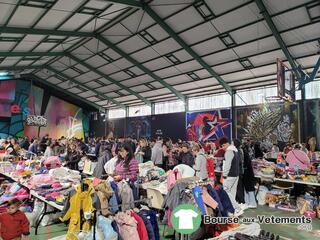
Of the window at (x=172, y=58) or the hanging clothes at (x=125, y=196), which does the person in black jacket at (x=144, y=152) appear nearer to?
the window at (x=172, y=58)

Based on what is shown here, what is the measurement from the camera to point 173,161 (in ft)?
30.2

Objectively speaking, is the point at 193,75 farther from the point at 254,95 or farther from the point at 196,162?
the point at 196,162

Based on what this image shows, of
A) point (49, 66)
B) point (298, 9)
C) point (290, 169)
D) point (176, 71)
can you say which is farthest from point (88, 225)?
point (49, 66)

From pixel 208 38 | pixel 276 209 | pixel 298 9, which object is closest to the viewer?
pixel 276 209

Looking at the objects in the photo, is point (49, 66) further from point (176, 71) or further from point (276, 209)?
point (276, 209)

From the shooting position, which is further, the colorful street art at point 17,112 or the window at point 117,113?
the window at point 117,113

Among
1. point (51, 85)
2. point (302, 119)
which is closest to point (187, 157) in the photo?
point (302, 119)

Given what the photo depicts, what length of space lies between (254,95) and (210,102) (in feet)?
8.99

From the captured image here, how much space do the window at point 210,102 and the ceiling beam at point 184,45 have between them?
35.3 inches

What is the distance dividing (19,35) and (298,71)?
10279 millimetres

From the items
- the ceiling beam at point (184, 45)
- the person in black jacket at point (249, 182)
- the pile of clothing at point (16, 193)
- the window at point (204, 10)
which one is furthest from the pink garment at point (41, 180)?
the window at point (204, 10)

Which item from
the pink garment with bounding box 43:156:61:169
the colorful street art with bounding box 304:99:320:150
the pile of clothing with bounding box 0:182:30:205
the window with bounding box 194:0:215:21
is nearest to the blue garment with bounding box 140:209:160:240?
the pile of clothing with bounding box 0:182:30:205

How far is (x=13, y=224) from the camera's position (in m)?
3.35

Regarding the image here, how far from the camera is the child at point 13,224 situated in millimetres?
3316
